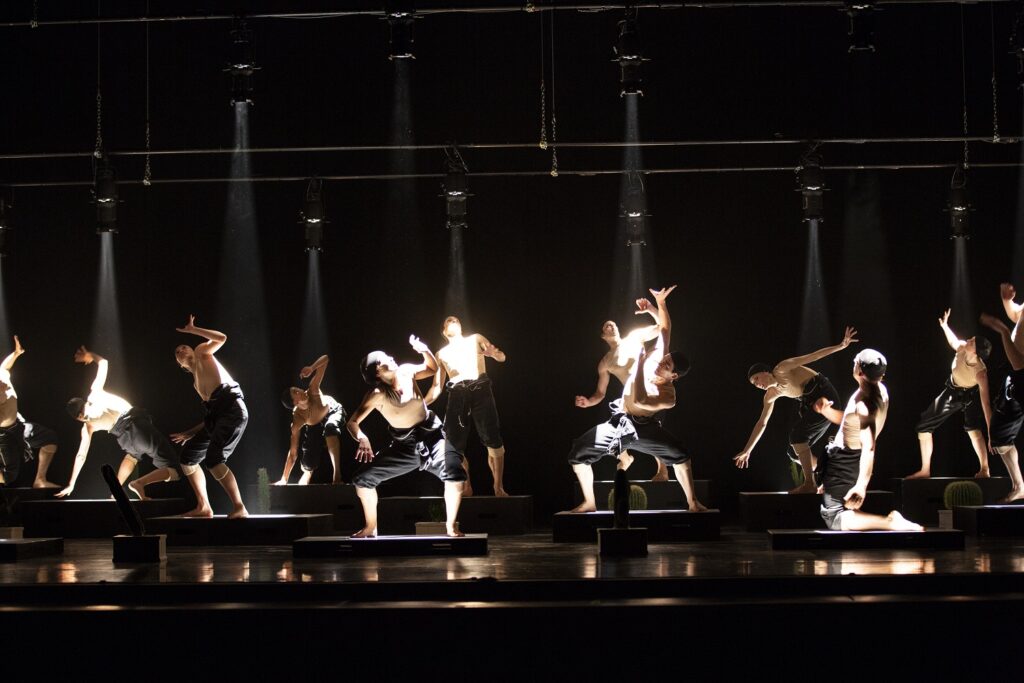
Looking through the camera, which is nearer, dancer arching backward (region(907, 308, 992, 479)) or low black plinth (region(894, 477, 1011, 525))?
dancer arching backward (region(907, 308, 992, 479))

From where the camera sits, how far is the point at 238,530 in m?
9.69

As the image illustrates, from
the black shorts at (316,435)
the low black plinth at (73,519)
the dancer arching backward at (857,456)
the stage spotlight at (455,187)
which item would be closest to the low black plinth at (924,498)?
the dancer arching backward at (857,456)

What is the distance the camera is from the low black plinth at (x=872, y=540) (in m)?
7.96

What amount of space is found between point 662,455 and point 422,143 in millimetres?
4404

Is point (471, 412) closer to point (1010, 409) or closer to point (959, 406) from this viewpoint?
point (959, 406)

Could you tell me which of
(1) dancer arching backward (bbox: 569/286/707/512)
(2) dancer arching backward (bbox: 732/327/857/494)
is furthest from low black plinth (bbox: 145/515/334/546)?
(2) dancer arching backward (bbox: 732/327/857/494)

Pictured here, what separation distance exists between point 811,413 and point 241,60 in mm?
5465

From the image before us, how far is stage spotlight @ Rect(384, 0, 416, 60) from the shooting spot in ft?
28.0

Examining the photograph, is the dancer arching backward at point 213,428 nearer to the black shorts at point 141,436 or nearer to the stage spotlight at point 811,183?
the black shorts at point 141,436

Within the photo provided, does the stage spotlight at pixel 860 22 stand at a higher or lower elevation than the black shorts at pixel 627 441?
higher

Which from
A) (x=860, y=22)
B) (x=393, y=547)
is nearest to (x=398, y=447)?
(x=393, y=547)

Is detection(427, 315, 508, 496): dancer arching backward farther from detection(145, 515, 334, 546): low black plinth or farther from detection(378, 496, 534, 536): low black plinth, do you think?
detection(145, 515, 334, 546): low black plinth

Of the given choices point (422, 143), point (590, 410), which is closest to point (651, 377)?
point (590, 410)

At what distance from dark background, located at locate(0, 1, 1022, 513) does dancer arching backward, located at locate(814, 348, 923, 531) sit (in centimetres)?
329
